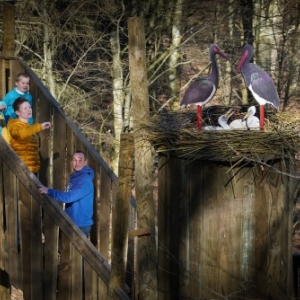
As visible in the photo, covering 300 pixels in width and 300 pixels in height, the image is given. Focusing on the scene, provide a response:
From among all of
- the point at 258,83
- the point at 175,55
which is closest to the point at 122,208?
the point at 258,83

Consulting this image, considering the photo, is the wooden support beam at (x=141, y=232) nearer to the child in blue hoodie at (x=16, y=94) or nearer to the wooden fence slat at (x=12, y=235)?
the wooden fence slat at (x=12, y=235)

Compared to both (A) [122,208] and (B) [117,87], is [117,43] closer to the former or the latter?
(B) [117,87]

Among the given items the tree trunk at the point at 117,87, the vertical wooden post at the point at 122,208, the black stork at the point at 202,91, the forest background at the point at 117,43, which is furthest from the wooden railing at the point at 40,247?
the tree trunk at the point at 117,87

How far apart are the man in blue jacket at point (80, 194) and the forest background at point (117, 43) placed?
8496 mm

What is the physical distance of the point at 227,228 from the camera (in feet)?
14.0

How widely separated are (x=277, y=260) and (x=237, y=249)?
0.27 meters

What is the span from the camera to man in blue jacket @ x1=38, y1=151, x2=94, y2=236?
22.8 feet

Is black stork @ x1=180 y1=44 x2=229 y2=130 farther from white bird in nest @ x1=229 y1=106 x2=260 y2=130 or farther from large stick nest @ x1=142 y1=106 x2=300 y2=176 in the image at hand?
large stick nest @ x1=142 y1=106 x2=300 y2=176

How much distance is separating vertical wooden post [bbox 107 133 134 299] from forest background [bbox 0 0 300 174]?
1054 centimetres

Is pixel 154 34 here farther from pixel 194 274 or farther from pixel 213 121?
pixel 194 274

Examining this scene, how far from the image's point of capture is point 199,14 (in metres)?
18.1

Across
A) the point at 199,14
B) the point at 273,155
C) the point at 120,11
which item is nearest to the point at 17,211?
the point at 273,155

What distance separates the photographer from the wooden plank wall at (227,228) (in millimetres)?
4246

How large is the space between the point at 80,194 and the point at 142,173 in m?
2.41
